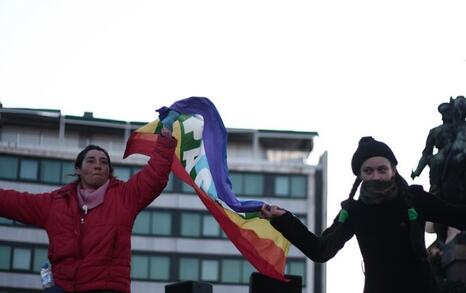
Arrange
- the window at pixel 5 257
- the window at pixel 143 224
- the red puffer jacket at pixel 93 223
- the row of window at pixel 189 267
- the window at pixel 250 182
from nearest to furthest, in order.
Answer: the red puffer jacket at pixel 93 223, the window at pixel 5 257, the row of window at pixel 189 267, the window at pixel 143 224, the window at pixel 250 182

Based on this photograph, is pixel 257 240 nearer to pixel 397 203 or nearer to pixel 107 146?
pixel 397 203

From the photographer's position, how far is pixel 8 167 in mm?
76500

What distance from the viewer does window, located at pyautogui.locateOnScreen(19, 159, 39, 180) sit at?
76.5 meters

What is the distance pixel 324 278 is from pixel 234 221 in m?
73.0

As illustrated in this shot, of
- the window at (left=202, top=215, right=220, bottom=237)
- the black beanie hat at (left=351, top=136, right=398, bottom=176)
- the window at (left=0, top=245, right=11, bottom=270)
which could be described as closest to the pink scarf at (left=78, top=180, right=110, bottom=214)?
the black beanie hat at (left=351, top=136, right=398, bottom=176)

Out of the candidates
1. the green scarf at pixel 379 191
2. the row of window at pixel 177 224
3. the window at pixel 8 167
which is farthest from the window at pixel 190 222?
the green scarf at pixel 379 191

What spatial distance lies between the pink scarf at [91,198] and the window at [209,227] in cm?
6995

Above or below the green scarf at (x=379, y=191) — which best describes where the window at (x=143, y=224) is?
above

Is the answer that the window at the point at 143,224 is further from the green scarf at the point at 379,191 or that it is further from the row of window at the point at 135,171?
the green scarf at the point at 379,191

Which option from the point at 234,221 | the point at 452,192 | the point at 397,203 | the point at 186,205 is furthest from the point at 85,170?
the point at 186,205

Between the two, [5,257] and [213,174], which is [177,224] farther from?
[213,174]

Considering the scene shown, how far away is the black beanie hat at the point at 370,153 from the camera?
7391 millimetres

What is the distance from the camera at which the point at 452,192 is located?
617 inches

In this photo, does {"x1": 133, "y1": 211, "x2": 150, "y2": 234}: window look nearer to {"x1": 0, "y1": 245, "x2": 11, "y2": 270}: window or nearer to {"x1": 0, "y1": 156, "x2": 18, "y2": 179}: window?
{"x1": 0, "y1": 245, "x2": 11, "y2": 270}: window
